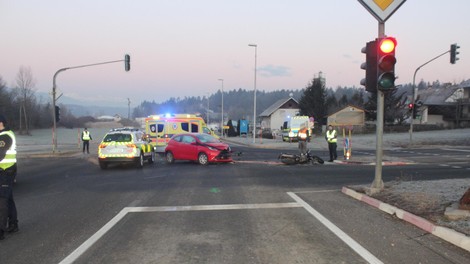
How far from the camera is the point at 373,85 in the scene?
29.5ft

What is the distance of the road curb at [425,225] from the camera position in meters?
5.49

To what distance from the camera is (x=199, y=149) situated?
19.0 meters

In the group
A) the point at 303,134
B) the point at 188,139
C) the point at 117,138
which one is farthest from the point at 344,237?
the point at 188,139

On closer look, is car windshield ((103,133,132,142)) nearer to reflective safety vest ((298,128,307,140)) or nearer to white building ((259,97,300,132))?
reflective safety vest ((298,128,307,140))

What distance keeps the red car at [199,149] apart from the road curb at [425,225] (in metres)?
10.5

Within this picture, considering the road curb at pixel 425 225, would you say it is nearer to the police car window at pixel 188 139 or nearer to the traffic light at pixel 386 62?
the traffic light at pixel 386 62

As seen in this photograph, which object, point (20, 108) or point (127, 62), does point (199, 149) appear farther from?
point (20, 108)

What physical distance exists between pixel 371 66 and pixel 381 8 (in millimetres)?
1274

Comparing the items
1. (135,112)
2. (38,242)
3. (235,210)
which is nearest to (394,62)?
(235,210)

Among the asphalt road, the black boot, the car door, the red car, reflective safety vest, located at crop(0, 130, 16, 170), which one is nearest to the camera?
the asphalt road

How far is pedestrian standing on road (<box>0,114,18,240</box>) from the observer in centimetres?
620

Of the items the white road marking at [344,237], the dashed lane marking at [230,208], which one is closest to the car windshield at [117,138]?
the dashed lane marking at [230,208]

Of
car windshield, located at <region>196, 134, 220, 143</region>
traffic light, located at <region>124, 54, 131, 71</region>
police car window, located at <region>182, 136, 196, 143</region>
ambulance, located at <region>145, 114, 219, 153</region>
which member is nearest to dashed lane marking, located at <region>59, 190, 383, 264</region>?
car windshield, located at <region>196, 134, 220, 143</region>

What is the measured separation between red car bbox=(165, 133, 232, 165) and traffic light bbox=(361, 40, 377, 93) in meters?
10.6
